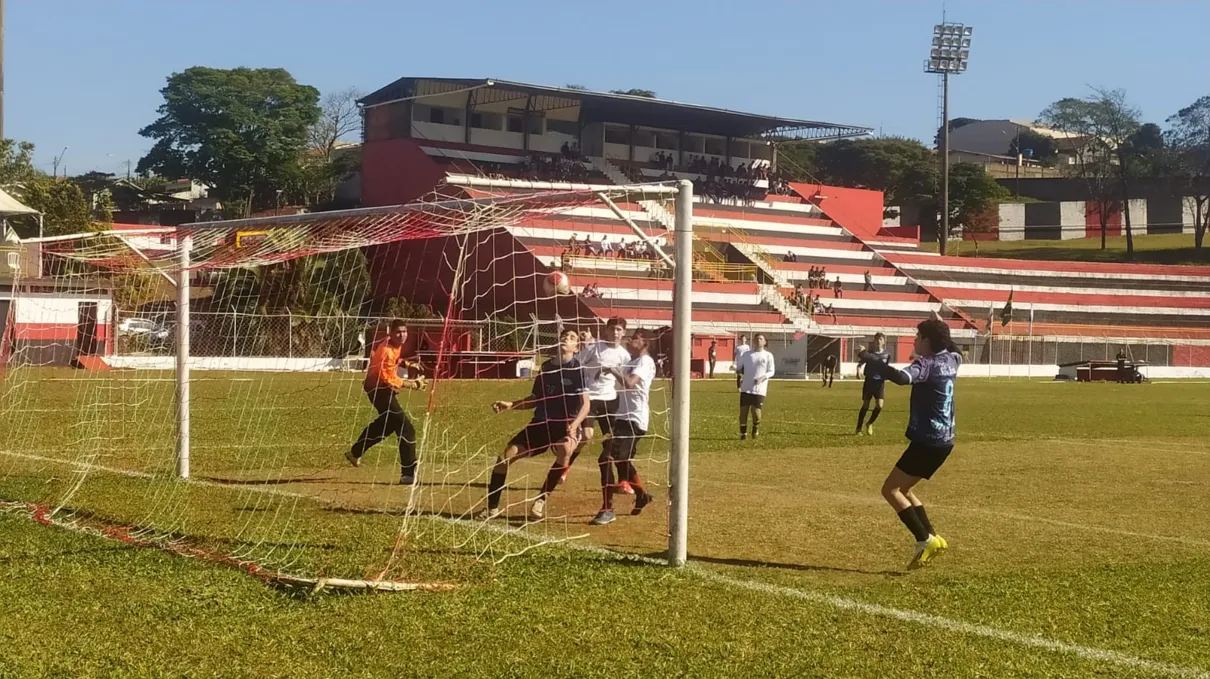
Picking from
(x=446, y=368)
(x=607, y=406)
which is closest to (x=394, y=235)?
(x=446, y=368)

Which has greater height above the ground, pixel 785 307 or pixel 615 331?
pixel 785 307

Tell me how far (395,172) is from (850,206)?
28.8m

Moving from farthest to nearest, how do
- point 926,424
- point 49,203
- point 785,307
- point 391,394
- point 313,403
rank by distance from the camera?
1. point 785,307
2. point 49,203
3. point 313,403
4. point 391,394
5. point 926,424

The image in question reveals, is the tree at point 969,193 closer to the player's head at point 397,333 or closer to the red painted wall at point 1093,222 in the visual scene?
the red painted wall at point 1093,222

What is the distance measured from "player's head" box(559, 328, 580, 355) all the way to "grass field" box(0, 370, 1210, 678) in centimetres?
152

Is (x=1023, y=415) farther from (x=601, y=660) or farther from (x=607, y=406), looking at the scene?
(x=601, y=660)

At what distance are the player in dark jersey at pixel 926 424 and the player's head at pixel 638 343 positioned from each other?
2.84 m

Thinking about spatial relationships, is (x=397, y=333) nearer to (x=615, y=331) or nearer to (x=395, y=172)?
(x=615, y=331)

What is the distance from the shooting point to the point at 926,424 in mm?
8969

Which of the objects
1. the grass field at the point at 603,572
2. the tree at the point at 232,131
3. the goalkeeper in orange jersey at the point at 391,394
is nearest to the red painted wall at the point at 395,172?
the tree at the point at 232,131

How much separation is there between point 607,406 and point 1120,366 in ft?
155

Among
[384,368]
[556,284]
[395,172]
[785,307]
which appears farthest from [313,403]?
[395,172]

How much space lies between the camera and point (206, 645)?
6332 mm

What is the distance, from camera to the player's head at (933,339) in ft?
29.5
